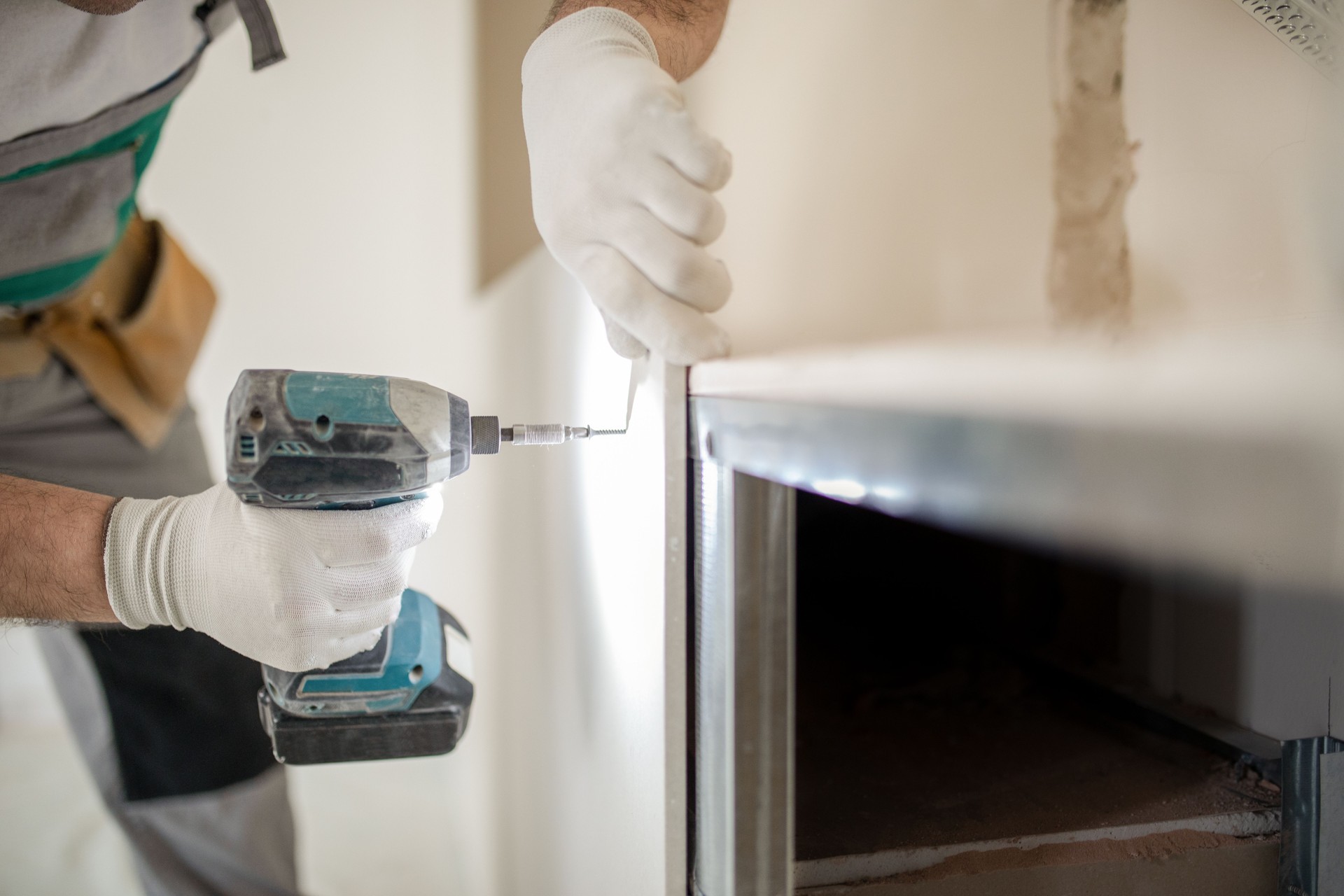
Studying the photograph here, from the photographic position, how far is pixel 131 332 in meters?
1.44

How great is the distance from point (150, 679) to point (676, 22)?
68.8 inches

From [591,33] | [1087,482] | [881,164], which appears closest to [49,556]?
[591,33]

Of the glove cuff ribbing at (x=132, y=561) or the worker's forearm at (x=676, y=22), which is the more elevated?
the worker's forearm at (x=676, y=22)

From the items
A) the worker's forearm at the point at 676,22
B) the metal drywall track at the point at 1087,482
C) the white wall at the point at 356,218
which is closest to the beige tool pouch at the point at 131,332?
the white wall at the point at 356,218

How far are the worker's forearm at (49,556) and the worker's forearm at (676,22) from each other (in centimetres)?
85

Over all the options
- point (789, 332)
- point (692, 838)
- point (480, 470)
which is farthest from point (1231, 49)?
point (480, 470)

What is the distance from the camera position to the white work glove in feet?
2.36

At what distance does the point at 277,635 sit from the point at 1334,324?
35.7 inches

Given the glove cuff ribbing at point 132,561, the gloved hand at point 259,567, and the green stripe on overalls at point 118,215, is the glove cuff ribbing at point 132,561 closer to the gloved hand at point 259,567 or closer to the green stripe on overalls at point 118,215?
the gloved hand at point 259,567

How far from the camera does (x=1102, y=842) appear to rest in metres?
0.73

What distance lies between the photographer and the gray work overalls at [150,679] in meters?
1.34

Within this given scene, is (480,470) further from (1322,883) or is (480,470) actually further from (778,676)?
(1322,883)

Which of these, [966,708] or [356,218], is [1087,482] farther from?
[356,218]

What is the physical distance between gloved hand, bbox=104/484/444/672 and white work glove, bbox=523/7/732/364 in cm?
33
